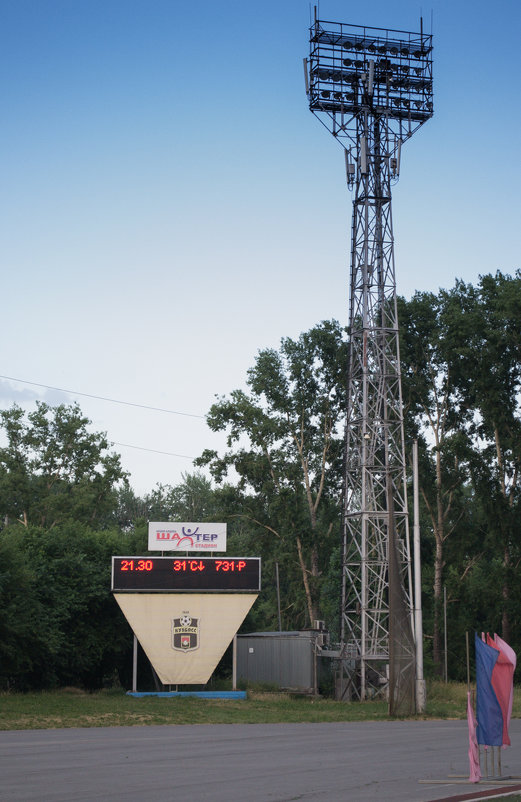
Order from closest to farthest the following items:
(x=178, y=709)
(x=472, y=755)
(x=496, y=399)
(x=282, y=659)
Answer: (x=472, y=755) < (x=178, y=709) < (x=282, y=659) < (x=496, y=399)

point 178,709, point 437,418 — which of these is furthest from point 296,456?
point 178,709

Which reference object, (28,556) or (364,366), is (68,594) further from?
(364,366)

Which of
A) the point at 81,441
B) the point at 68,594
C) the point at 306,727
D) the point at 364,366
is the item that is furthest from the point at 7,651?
the point at 81,441

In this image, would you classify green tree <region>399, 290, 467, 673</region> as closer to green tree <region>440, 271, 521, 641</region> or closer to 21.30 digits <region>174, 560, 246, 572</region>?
green tree <region>440, 271, 521, 641</region>

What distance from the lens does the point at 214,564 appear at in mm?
40000

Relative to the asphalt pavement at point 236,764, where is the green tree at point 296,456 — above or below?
above

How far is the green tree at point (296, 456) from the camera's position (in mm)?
57719

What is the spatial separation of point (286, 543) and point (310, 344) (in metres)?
12.7

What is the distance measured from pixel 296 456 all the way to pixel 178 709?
29.1 meters

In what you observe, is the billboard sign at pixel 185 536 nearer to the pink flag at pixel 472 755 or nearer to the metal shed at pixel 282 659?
the metal shed at pixel 282 659

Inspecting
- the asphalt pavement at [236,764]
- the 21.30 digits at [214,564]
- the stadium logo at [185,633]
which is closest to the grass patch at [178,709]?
the asphalt pavement at [236,764]

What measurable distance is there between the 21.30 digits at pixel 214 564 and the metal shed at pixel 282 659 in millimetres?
4624

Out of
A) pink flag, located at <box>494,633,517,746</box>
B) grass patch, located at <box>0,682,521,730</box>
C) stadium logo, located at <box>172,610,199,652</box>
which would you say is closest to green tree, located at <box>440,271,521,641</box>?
grass patch, located at <box>0,682,521,730</box>

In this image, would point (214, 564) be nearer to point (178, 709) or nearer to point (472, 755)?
point (178, 709)
